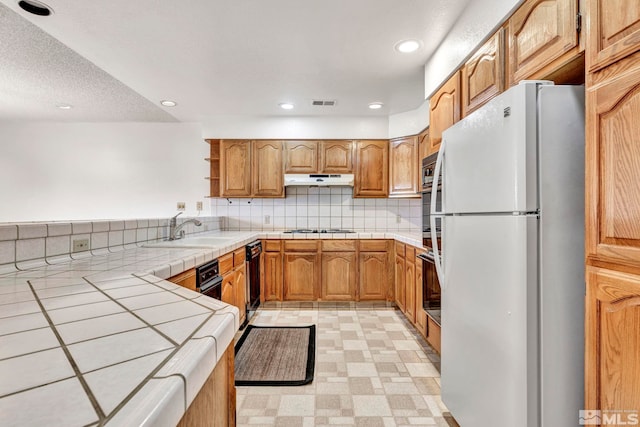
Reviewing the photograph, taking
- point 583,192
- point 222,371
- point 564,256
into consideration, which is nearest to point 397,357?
point 564,256

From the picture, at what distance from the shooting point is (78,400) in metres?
0.36

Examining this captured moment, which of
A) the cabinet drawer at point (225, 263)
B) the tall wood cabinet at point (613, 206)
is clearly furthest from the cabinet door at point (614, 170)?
the cabinet drawer at point (225, 263)

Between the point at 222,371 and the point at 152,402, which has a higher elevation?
the point at 152,402

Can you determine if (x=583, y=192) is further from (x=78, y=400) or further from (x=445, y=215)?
(x=78, y=400)

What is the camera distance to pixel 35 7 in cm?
164

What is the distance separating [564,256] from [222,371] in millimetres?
1161

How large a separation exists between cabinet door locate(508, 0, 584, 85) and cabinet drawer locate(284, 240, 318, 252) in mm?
2358

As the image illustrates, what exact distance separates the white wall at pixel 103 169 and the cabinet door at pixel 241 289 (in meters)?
1.60

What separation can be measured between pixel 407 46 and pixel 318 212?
88.3 inches

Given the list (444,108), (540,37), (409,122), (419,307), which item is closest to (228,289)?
(419,307)

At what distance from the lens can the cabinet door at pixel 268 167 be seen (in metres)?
3.55

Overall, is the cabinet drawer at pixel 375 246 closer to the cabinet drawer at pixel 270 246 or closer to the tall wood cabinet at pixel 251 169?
the cabinet drawer at pixel 270 246

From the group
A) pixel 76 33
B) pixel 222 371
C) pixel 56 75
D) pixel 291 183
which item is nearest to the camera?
pixel 222 371

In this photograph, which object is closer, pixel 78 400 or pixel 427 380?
pixel 78 400
